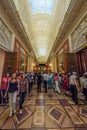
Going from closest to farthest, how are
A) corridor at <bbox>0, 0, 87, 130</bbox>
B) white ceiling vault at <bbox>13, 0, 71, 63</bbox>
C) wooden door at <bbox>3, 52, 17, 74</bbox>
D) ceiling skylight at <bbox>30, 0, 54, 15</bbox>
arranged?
1. corridor at <bbox>0, 0, 87, 130</bbox>
2. wooden door at <bbox>3, 52, 17, 74</bbox>
3. white ceiling vault at <bbox>13, 0, 71, 63</bbox>
4. ceiling skylight at <bbox>30, 0, 54, 15</bbox>

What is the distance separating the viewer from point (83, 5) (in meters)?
5.53

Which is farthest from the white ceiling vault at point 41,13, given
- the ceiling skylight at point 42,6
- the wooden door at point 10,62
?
the wooden door at point 10,62

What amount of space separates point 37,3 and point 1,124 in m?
11.2

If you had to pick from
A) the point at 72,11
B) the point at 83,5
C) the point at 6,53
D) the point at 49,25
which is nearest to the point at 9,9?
the point at 6,53

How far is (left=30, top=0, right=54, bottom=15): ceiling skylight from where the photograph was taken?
390 inches

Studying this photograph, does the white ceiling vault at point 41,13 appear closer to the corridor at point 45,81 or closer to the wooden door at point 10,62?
the corridor at point 45,81

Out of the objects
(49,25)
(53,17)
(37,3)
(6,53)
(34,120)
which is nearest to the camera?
(34,120)

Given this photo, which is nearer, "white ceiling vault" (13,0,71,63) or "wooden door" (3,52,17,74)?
"wooden door" (3,52,17,74)

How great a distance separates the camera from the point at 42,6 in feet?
34.7

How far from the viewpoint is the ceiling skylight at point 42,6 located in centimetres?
991

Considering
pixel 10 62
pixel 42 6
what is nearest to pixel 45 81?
pixel 10 62

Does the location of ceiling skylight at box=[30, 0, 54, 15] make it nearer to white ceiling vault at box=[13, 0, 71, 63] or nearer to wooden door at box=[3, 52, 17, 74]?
white ceiling vault at box=[13, 0, 71, 63]

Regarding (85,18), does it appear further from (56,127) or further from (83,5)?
(56,127)

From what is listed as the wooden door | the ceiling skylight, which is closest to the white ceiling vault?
the ceiling skylight
